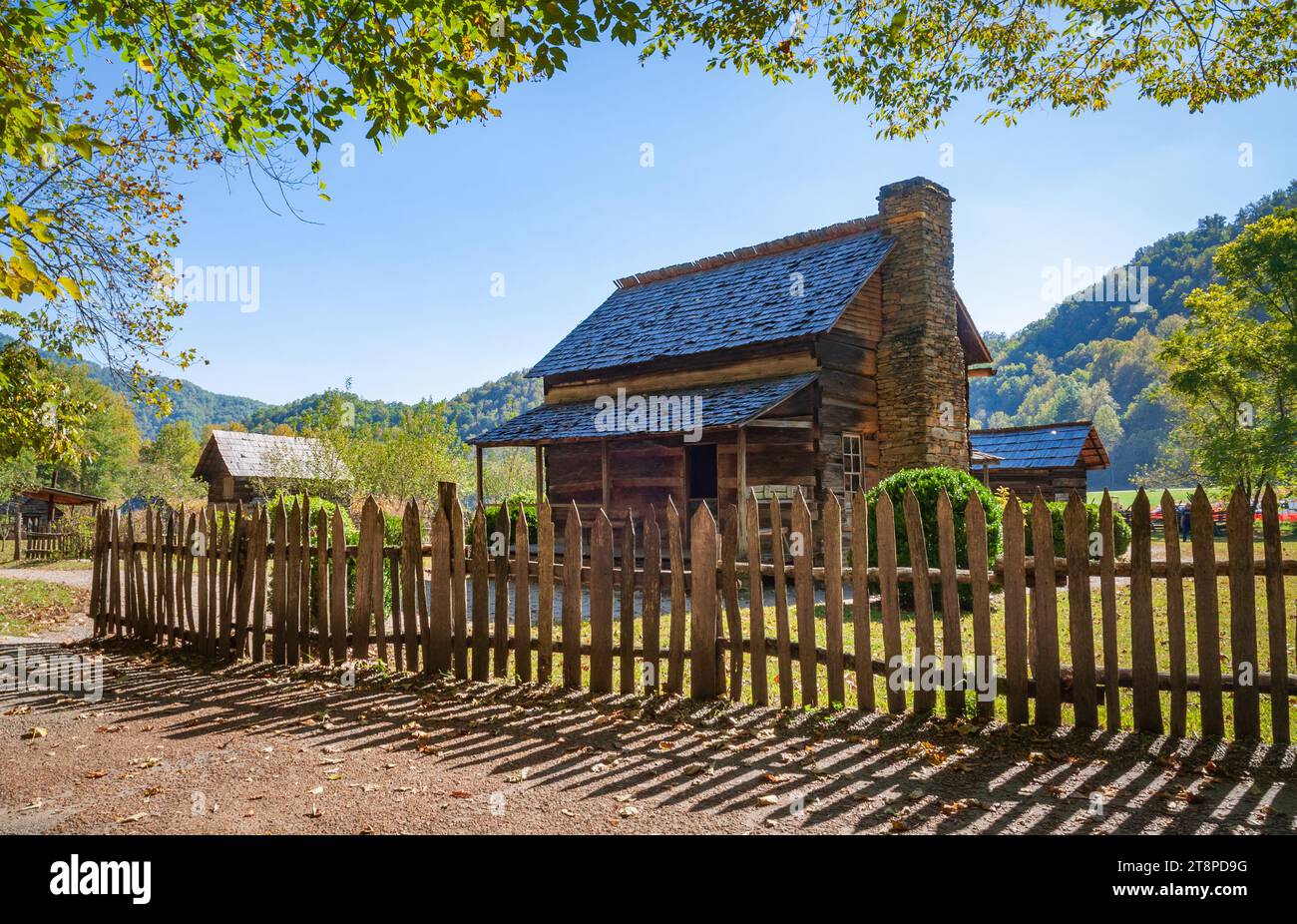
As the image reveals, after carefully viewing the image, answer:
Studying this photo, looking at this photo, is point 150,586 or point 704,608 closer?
point 704,608

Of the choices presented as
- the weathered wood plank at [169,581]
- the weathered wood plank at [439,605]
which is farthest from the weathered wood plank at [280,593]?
the weathered wood plank at [169,581]

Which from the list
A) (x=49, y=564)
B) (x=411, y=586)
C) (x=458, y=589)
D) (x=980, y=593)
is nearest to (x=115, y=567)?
(x=411, y=586)

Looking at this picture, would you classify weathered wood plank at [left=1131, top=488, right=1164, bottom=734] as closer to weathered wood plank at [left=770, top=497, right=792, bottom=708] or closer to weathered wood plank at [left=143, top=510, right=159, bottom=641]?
weathered wood plank at [left=770, top=497, right=792, bottom=708]

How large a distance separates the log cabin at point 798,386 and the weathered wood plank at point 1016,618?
9.89 meters

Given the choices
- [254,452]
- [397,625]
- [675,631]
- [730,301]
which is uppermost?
[730,301]

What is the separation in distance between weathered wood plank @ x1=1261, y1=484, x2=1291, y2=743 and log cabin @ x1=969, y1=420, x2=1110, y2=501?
81.0ft

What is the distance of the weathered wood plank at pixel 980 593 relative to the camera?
15.8ft

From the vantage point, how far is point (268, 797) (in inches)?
155

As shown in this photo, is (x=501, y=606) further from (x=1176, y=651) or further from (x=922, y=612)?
(x=1176, y=651)

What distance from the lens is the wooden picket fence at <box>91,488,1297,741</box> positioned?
14.8ft

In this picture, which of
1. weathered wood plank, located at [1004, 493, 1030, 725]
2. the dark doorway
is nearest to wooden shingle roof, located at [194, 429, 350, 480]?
the dark doorway

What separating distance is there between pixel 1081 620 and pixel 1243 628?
85cm

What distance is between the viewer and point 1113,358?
12025cm
